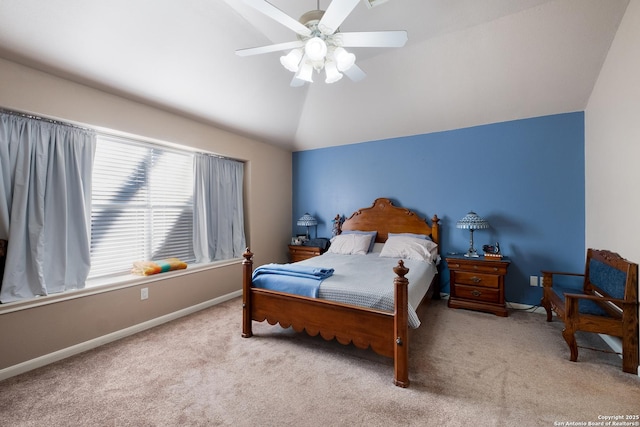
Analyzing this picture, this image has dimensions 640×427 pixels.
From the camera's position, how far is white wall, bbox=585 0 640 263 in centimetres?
210

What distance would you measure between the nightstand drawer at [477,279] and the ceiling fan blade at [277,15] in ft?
10.2

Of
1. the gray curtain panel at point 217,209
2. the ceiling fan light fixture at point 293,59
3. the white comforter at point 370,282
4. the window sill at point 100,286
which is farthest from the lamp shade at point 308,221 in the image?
the ceiling fan light fixture at point 293,59

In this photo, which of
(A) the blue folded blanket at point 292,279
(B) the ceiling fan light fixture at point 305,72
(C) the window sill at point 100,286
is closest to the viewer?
(B) the ceiling fan light fixture at point 305,72

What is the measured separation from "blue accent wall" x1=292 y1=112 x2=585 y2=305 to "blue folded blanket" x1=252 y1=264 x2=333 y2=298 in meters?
2.19

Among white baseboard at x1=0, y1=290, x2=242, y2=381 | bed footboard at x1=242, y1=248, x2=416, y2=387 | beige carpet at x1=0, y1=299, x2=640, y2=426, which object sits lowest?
beige carpet at x1=0, y1=299, x2=640, y2=426

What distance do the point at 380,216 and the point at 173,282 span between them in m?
2.99

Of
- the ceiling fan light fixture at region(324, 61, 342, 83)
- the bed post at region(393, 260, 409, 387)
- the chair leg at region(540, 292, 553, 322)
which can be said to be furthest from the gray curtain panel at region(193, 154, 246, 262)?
the chair leg at region(540, 292, 553, 322)

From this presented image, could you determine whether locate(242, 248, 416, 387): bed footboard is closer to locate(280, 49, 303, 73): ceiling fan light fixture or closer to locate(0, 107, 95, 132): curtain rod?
locate(280, 49, 303, 73): ceiling fan light fixture

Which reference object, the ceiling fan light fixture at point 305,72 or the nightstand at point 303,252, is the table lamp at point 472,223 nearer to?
the nightstand at point 303,252

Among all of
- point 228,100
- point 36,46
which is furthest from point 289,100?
point 36,46

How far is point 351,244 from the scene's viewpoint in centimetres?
389

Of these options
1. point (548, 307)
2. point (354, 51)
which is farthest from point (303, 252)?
point (548, 307)

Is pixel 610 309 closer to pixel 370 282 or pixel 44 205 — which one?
pixel 370 282

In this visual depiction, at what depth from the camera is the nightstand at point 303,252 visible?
4379mm
